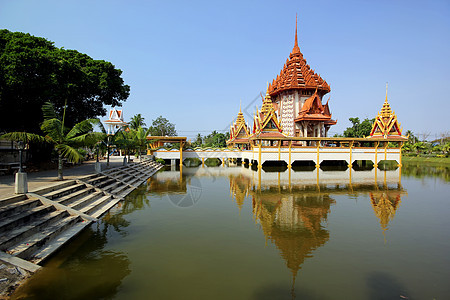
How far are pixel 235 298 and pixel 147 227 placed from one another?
400 cm

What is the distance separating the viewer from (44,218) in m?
6.06

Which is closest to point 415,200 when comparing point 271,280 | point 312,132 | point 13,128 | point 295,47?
point 271,280

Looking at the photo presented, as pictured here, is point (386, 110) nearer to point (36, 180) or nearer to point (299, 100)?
point (299, 100)

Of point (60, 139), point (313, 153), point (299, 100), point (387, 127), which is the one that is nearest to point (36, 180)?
point (60, 139)

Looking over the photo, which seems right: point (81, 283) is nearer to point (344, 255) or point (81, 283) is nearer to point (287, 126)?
point (344, 255)

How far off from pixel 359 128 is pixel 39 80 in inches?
1856

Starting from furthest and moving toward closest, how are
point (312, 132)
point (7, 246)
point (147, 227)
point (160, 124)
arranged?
point (160, 124)
point (312, 132)
point (147, 227)
point (7, 246)

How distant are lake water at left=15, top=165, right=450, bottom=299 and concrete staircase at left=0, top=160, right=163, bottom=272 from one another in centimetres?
32

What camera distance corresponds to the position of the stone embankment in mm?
4723

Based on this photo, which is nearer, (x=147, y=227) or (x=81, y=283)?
(x=81, y=283)

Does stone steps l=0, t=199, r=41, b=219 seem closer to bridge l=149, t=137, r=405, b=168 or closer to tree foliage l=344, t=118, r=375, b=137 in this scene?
bridge l=149, t=137, r=405, b=168

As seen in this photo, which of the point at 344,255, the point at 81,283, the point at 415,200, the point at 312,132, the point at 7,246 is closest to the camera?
the point at 81,283

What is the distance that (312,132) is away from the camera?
110ft

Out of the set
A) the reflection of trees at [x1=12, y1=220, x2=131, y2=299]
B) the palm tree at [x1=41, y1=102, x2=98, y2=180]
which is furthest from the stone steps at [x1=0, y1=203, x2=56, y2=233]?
the palm tree at [x1=41, y1=102, x2=98, y2=180]
